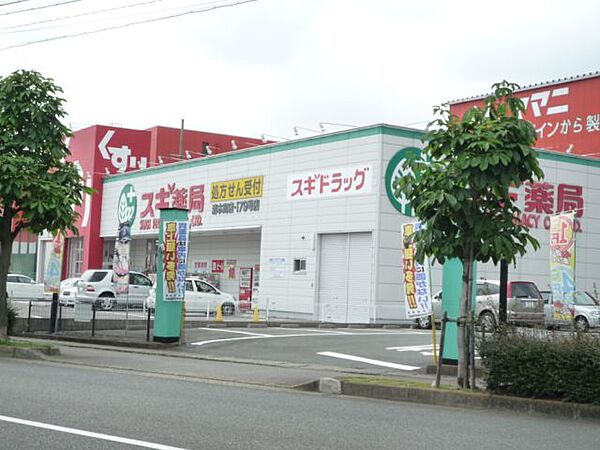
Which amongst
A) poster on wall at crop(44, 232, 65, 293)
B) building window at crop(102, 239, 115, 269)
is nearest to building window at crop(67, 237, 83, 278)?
building window at crop(102, 239, 115, 269)

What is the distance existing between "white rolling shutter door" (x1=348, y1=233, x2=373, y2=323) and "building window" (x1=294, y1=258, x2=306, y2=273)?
257 centimetres

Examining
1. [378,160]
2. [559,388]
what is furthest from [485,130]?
[378,160]

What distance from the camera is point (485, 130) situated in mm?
11984

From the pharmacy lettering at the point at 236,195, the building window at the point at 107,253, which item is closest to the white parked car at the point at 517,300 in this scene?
the pharmacy lettering at the point at 236,195

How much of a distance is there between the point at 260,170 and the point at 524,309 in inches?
576

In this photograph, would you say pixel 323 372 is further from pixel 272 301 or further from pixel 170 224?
pixel 272 301

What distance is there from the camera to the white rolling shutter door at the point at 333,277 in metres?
32.8

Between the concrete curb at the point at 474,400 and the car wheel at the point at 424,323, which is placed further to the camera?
the car wheel at the point at 424,323

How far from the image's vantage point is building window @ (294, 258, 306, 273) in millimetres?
34594

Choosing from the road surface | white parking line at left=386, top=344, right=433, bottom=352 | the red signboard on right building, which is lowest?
the road surface

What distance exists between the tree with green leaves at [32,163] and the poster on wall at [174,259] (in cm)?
326

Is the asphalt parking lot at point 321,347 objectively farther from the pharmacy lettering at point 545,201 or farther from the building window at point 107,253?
the building window at point 107,253

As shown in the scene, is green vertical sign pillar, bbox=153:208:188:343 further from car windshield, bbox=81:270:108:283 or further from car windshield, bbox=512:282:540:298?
car windshield, bbox=81:270:108:283

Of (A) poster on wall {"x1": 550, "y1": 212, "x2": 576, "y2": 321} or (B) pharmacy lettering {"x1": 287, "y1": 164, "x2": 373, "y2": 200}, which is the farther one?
(B) pharmacy lettering {"x1": 287, "y1": 164, "x2": 373, "y2": 200}
